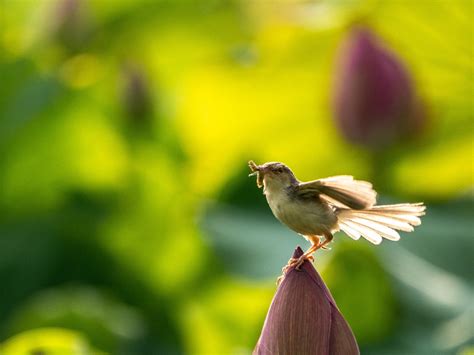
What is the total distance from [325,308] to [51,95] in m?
1.05

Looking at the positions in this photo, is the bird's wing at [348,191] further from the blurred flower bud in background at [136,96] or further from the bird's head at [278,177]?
the blurred flower bud in background at [136,96]

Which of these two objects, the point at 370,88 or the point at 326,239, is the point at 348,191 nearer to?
the point at 326,239

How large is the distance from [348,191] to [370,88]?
0.71m

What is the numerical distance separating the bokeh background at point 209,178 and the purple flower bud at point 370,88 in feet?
0.07

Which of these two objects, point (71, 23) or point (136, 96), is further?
point (71, 23)

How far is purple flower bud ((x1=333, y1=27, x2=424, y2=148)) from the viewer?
3.91ft

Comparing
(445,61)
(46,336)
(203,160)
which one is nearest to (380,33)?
(445,61)

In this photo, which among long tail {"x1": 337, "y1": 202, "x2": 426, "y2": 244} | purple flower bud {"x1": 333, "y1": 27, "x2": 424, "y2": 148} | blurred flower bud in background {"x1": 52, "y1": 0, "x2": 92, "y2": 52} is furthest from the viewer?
blurred flower bud in background {"x1": 52, "y1": 0, "x2": 92, "y2": 52}

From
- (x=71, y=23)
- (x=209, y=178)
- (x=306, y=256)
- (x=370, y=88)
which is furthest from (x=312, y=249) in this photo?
(x=71, y=23)

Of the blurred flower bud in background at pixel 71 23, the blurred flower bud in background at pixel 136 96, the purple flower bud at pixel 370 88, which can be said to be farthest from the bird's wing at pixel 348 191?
the blurred flower bud in background at pixel 71 23

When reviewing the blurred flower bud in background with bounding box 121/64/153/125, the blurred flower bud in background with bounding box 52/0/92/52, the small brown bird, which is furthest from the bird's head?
the blurred flower bud in background with bounding box 52/0/92/52

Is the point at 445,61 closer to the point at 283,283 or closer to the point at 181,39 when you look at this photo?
the point at 181,39

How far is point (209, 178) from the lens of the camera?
1543 millimetres

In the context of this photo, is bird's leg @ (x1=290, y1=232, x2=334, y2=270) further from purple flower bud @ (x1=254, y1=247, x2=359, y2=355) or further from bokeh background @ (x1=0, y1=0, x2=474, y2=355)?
bokeh background @ (x1=0, y1=0, x2=474, y2=355)
